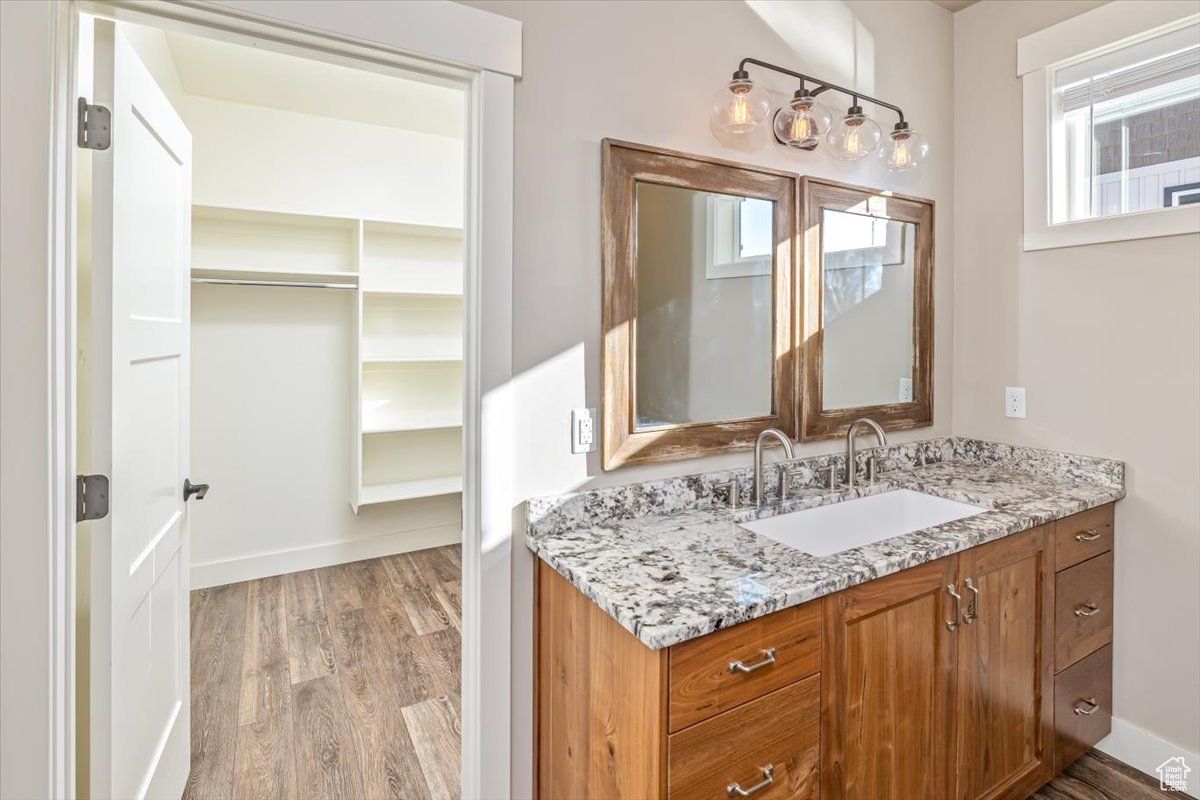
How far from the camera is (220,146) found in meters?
3.23

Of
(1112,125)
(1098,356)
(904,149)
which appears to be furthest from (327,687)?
(1112,125)

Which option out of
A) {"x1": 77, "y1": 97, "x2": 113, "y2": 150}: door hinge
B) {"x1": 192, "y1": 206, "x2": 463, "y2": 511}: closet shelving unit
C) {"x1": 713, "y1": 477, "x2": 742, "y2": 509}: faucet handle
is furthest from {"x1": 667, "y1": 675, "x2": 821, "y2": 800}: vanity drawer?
{"x1": 192, "y1": 206, "x2": 463, "y2": 511}: closet shelving unit

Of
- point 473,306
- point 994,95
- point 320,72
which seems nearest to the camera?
point 473,306

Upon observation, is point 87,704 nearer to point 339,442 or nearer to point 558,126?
point 558,126

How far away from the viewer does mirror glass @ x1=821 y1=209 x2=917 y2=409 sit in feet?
6.87

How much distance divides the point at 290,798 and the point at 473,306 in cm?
161

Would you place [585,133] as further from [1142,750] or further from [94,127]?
[1142,750]

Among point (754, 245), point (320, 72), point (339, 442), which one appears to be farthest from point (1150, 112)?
point (339, 442)

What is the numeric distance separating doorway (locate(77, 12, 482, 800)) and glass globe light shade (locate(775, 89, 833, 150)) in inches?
53.5

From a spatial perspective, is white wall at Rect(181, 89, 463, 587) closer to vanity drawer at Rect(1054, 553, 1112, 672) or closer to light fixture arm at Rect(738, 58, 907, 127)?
light fixture arm at Rect(738, 58, 907, 127)

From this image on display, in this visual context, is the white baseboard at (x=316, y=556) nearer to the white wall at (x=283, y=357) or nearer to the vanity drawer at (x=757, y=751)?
the white wall at (x=283, y=357)

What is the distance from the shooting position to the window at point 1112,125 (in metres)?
1.87

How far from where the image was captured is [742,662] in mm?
Result: 1145

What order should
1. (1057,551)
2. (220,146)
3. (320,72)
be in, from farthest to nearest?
(220,146)
(320,72)
(1057,551)
